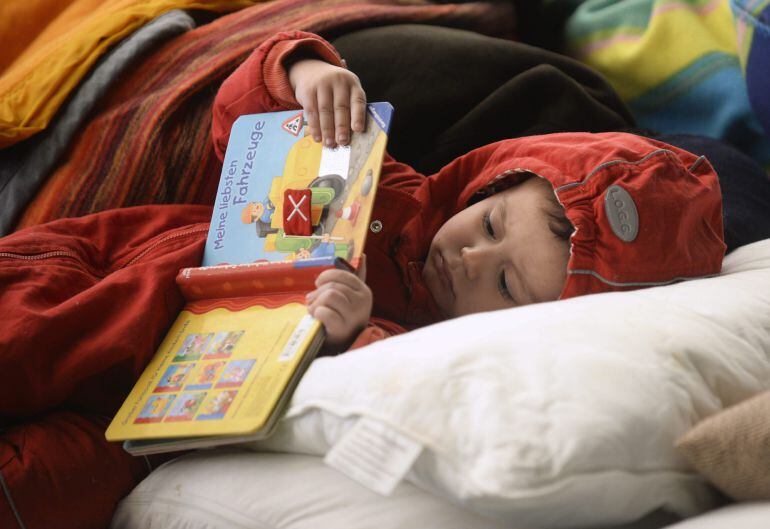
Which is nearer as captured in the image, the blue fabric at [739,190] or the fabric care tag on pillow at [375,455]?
the fabric care tag on pillow at [375,455]

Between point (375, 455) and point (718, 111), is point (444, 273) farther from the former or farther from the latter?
point (718, 111)

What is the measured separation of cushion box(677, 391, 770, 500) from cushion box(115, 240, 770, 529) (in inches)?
0.7

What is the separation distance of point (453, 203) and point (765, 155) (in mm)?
511

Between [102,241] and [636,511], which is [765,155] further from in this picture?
[102,241]

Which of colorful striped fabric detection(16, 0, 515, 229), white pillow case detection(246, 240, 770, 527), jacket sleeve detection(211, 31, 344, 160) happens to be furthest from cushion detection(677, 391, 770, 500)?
colorful striped fabric detection(16, 0, 515, 229)

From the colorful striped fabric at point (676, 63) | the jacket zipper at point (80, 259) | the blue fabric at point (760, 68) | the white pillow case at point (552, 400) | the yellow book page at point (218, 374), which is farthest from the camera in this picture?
the colorful striped fabric at point (676, 63)

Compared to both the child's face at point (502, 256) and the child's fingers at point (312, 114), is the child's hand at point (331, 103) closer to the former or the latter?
the child's fingers at point (312, 114)

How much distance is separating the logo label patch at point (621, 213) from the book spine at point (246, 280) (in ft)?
1.02

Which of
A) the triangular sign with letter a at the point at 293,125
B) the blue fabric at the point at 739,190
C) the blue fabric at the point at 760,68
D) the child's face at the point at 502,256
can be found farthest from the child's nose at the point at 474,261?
the blue fabric at the point at 760,68

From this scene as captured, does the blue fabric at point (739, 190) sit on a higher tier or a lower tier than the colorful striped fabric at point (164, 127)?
lower

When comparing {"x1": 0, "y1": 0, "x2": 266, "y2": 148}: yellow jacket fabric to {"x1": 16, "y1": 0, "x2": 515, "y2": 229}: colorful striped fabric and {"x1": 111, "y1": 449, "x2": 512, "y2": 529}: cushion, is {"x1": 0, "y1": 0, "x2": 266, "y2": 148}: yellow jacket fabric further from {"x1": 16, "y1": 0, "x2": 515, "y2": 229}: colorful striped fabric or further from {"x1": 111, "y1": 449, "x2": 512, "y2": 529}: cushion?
{"x1": 111, "y1": 449, "x2": 512, "y2": 529}: cushion

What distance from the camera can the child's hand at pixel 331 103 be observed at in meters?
0.86

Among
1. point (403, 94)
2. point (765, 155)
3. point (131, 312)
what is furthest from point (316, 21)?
point (765, 155)

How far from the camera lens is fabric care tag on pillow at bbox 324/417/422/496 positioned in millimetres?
516
